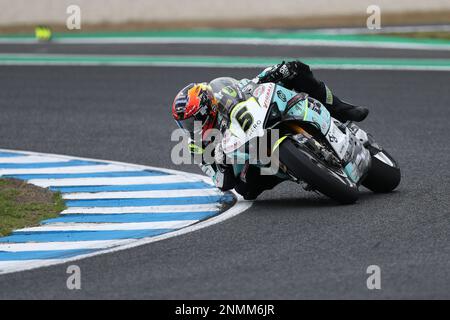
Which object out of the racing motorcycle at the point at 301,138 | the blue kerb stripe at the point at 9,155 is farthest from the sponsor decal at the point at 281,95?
the blue kerb stripe at the point at 9,155

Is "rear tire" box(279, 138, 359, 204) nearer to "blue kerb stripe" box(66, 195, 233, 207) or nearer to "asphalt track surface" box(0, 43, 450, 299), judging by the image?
"asphalt track surface" box(0, 43, 450, 299)

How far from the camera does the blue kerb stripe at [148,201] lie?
1004 centimetres

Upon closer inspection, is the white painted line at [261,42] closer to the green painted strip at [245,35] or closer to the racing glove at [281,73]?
the green painted strip at [245,35]

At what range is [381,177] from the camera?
394 inches

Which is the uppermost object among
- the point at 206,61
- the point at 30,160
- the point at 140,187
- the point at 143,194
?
the point at 206,61

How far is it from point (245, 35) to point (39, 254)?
15.1m

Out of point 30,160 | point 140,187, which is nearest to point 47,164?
point 30,160

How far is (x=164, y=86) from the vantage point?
17.1 meters

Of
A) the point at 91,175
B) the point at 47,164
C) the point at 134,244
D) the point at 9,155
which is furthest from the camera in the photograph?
the point at 9,155

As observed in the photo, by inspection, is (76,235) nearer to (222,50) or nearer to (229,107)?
(229,107)

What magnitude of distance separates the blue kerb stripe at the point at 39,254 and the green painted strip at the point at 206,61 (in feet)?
36.0

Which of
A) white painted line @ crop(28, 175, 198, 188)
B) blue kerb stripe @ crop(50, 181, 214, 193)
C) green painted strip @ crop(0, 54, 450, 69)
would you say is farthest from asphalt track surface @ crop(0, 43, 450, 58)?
blue kerb stripe @ crop(50, 181, 214, 193)

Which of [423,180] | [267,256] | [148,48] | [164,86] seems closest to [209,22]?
[148,48]
